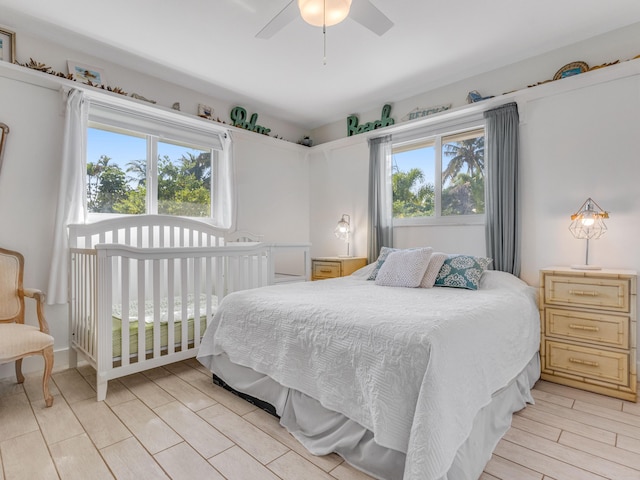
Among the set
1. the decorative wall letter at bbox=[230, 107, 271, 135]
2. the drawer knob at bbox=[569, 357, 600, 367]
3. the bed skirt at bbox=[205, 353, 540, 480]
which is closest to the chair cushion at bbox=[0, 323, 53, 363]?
the bed skirt at bbox=[205, 353, 540, 480]

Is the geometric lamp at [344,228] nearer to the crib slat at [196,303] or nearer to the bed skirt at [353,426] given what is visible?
the crib slat at [196,303]

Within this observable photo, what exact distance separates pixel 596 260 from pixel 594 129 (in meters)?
0.99

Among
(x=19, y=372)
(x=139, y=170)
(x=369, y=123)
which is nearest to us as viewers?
(x=19, y=372)

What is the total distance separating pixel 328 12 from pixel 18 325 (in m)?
2.64

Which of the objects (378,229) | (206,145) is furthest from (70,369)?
(378,229)

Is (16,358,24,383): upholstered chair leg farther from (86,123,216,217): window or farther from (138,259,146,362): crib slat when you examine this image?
(86,123,216,217): window

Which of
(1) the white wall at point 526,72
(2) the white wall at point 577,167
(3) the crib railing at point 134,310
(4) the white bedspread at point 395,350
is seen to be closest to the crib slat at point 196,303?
(3) the crib railing at point 134,310

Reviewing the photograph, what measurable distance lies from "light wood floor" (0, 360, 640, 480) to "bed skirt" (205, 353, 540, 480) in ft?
0.17

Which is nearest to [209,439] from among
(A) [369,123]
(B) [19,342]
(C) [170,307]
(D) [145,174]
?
(C) [170,307]

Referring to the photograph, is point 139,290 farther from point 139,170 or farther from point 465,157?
point 465,157

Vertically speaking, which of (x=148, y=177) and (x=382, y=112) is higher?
(x=382, y=112)

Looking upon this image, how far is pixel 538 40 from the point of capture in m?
2.65

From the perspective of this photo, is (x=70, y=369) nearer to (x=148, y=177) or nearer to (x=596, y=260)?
(x=148, y=177)

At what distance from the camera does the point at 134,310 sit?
2.57 metres
